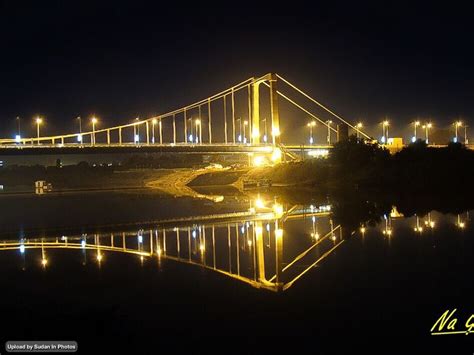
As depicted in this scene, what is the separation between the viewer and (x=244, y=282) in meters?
8.36

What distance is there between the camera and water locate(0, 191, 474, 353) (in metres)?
5.93

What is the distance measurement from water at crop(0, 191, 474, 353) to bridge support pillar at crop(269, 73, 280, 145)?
2960 centimetres

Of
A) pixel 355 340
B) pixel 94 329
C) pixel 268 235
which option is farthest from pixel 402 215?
pixel 94 329

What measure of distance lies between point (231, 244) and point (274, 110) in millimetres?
34193

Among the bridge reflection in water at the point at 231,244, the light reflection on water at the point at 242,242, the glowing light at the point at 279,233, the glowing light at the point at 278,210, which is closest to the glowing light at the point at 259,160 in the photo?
the glowing light at the point at 278,210

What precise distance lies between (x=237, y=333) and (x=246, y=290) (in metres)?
1.84

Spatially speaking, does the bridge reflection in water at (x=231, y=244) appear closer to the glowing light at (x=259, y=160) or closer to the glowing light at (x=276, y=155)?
the glowing light at (x=276, y=155)

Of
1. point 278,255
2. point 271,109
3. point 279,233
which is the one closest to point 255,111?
point 271,109

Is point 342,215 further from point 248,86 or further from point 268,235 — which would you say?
point 248,86

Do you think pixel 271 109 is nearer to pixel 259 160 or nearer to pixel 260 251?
pixel 259 160

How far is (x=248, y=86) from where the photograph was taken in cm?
5150

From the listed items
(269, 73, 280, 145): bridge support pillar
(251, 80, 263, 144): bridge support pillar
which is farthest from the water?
(251, 80, 263, 144): bridge support pillar

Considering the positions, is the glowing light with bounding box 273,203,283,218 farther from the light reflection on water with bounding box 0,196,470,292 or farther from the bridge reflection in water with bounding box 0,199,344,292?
the bridge reflection in water with bounding box 0,199,344,292

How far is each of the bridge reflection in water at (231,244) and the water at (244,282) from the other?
0.04 meters
